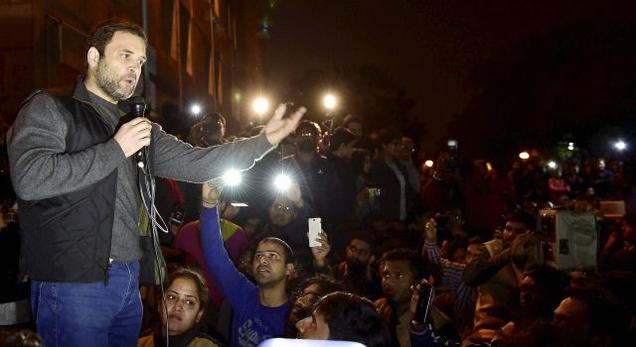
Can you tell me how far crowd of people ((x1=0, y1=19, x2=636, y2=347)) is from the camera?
266 cm

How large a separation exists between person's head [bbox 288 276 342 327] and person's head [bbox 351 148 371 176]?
14.2 ft

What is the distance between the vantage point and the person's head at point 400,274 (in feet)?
18.0

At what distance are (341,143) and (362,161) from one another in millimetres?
908

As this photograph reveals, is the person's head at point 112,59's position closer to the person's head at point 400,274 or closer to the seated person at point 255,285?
the seated person at point 255,285

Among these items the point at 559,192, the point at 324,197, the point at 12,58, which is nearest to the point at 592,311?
the point at 324,197

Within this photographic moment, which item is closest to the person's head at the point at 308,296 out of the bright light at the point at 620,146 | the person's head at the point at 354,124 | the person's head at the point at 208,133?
the person's head at the point at 208,133

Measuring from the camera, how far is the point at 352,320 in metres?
3.23

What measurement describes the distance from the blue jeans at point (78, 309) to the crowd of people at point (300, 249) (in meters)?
0.01

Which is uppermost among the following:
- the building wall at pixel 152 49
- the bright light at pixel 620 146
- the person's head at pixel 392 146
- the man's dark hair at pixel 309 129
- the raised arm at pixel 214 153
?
the building wall at pixel 152 49

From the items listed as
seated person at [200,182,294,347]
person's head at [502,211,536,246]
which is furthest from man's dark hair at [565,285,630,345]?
person's head at [502,211,536,246]

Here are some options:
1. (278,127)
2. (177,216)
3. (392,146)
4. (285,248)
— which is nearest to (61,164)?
(278,127)

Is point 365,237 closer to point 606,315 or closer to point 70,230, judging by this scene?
point 606,315

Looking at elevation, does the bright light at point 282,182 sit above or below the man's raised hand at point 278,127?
below

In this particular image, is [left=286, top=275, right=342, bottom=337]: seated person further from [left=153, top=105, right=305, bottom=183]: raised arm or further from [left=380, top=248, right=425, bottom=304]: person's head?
[left=153, top=105, right=305, bottom=183]: raised arm
